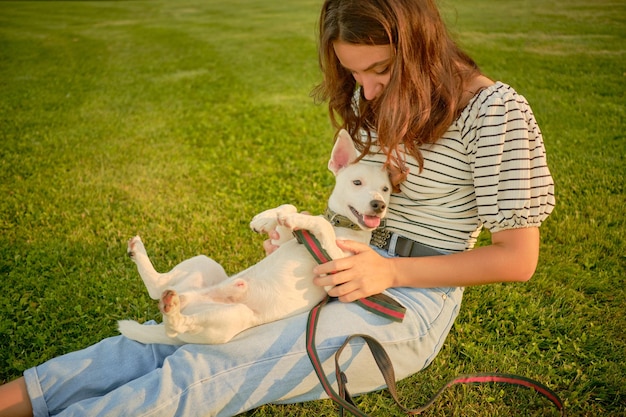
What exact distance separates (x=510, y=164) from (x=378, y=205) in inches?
25.1

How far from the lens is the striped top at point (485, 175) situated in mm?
2053

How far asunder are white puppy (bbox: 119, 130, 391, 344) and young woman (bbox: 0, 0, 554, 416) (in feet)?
0.30

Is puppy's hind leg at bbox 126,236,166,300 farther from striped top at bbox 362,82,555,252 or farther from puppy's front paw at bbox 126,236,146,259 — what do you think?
striped top at bbox 362,82,555,252

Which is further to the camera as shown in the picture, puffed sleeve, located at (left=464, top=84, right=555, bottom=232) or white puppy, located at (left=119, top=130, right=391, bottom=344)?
white puppy, located at (left=119, top=130, right=391, bottom=344)

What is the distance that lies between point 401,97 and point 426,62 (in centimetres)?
20

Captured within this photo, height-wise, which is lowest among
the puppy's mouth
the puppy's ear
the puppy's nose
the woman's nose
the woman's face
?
the puppy's mouth

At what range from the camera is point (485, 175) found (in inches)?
82.4

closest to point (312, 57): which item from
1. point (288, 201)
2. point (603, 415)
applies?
point (288, 201)

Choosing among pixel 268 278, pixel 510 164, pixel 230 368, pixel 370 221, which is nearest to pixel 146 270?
pixel 268 278

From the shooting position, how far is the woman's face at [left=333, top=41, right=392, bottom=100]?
2.19 m

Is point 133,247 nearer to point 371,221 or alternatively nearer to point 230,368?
point 230,368

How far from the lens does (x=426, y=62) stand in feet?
7.20

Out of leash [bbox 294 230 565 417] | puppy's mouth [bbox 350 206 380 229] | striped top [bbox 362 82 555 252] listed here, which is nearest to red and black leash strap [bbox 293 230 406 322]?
leash [bbox 294 230 565 417]

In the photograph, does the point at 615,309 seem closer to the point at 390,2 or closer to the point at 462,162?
the point at 462,162
